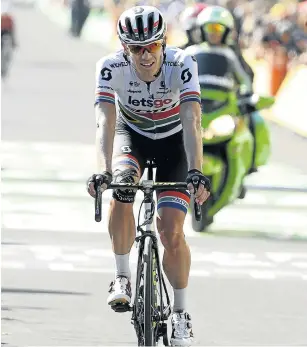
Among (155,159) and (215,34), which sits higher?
(215,34)

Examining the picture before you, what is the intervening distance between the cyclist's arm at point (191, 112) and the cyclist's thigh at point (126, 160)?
386 mm

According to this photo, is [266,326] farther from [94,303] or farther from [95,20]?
[95,20]

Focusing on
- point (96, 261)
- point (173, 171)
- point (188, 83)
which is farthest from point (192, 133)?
point (96, 261)

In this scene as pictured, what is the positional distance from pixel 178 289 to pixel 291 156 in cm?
1256

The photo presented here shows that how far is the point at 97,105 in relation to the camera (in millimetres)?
8211

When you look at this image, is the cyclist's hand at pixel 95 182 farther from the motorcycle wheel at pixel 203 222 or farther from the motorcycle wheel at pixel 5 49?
the motorcycle wheel at pixel 5 49

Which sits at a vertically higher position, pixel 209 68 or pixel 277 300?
pixel 209 68

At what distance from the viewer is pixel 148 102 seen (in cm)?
827

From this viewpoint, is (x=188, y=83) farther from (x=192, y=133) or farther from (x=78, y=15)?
(x=78, y=15)

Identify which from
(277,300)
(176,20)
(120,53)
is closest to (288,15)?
(176,20)

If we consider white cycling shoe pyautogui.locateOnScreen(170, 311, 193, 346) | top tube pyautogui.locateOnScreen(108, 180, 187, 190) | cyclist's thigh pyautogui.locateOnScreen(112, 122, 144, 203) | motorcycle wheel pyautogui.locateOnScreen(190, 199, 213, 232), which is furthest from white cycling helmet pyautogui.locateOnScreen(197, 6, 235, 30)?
top tube pyautogui.locateOnScreen(108, 180, 187, 190)

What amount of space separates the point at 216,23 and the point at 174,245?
5816 millimetres

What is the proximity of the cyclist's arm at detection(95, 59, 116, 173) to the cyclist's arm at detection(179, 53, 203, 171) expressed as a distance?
0.39 m

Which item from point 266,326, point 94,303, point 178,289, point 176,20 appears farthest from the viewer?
point 176,20
